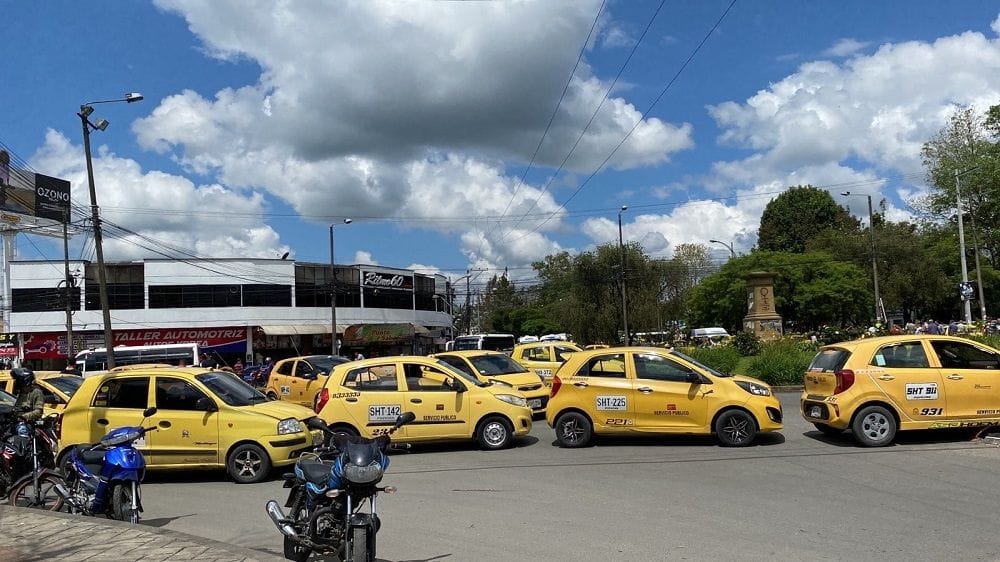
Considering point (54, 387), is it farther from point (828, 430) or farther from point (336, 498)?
point (828, 430)

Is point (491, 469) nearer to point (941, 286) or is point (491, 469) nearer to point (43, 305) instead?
point (43, 305)

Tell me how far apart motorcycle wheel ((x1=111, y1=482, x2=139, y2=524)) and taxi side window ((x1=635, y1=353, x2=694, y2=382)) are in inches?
290

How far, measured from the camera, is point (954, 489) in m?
7.94

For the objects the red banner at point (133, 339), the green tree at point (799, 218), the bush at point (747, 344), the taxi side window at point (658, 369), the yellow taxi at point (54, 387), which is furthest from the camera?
the green tree at point (799, 218)

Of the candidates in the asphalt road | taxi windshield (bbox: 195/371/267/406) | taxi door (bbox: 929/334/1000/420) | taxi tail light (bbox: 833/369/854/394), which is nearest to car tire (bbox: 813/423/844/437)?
the asphalt road

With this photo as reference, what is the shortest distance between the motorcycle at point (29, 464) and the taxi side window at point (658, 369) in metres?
7.92

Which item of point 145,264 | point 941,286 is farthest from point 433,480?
point 941,286

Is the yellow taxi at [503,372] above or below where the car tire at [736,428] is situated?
above

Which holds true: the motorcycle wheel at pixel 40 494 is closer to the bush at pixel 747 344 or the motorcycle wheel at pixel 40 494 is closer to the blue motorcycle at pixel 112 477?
the blue motorcycle at pixel 112 477

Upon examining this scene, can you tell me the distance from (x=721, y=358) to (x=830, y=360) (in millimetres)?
A: 9841

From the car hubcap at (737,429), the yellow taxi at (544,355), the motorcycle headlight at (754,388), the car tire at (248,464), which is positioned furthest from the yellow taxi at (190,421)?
the yellow taxi at (544,355)

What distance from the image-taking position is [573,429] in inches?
465

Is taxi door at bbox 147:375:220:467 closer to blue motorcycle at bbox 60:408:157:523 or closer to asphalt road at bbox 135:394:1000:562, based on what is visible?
asphalt road at bbox 135:394:1000:562

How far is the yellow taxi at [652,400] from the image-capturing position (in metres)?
11.1
